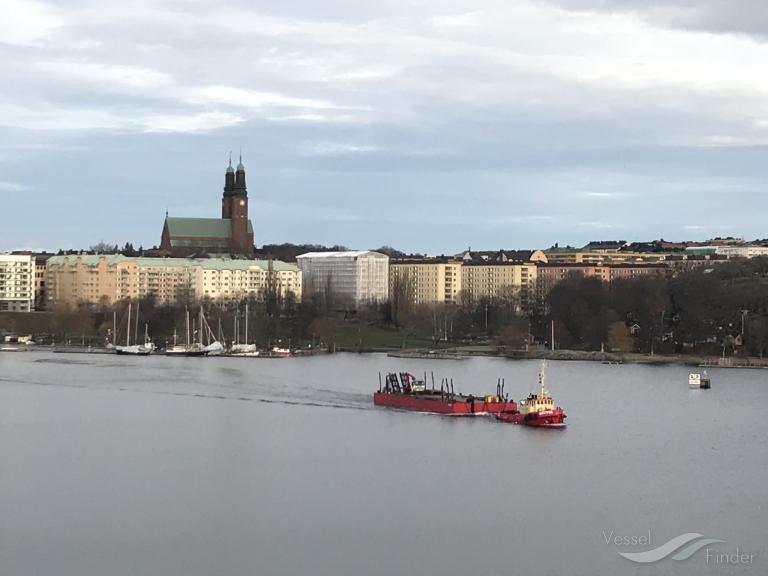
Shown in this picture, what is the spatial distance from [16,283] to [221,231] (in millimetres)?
22844

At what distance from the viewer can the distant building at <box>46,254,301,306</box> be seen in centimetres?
8969

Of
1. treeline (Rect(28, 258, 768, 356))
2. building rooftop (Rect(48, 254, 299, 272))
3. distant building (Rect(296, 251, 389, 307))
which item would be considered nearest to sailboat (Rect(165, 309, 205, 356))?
treeline (Rect(28, 258, 768, 356))

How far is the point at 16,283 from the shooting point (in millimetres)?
86688

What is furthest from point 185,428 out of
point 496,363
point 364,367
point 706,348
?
point 706,348

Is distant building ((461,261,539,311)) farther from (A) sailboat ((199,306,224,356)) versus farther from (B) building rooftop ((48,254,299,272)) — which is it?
(A) sailboat ((199,306,224,356))

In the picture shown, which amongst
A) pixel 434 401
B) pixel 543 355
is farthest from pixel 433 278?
pixel 434 401

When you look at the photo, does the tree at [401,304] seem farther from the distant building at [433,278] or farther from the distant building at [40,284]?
the distant building at [40,284]

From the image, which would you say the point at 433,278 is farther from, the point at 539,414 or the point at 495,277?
the point at 539,414

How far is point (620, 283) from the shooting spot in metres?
67.7

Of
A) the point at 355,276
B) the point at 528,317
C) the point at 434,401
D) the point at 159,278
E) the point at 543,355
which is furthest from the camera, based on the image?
the point at 159,278

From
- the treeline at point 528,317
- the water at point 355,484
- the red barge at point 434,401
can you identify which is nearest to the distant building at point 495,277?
the treeline at point 528,317

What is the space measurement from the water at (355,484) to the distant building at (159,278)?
164ft

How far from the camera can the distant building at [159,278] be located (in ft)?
294

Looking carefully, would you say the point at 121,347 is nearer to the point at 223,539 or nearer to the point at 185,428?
the point at 185,428
